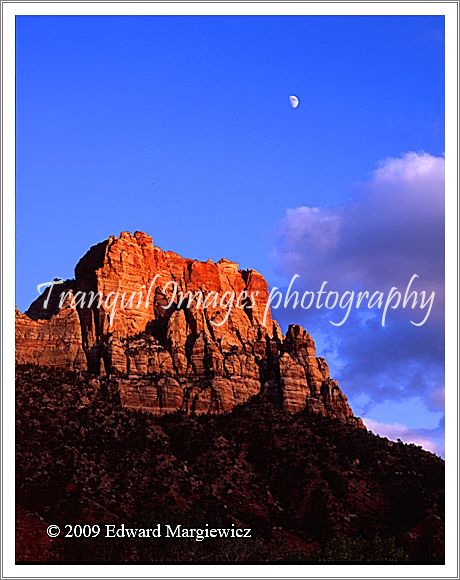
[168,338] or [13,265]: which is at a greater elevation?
[168,338]

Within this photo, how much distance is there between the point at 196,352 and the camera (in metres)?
89.2

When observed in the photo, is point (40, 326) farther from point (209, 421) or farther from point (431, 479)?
point (431, 479)

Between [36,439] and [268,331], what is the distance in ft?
98.7

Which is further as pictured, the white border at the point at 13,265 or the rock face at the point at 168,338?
the rock face at the point at 168,338

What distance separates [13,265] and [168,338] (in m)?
45.0

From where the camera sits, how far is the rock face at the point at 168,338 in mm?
85625

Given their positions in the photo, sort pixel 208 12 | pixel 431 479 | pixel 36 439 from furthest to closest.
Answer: pixel 431 479, pixel 36 439, pixel 208 12

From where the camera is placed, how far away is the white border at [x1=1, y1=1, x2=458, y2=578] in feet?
148

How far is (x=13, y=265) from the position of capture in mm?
45812

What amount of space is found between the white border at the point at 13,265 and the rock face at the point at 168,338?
3646 cm

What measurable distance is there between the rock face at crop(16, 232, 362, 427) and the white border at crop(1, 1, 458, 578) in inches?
1436

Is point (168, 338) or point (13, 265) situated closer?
point (13, 265)

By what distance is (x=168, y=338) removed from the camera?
90.3 metres

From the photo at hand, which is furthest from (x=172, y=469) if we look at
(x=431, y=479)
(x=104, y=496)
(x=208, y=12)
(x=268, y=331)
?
(x=208, y=12)
